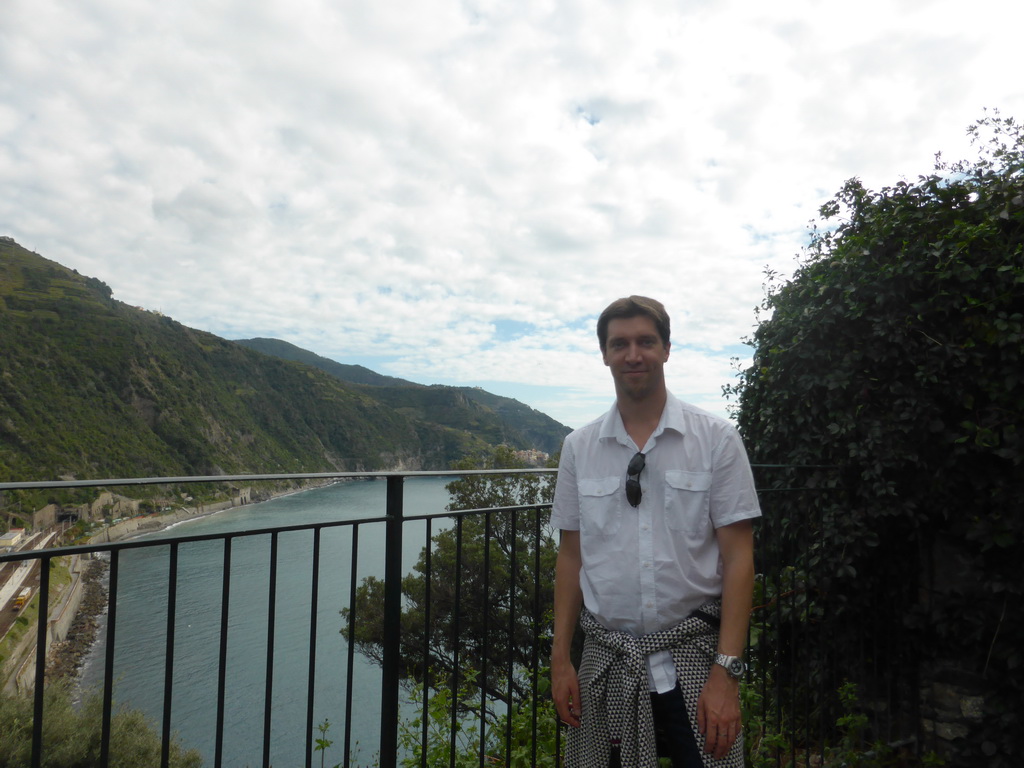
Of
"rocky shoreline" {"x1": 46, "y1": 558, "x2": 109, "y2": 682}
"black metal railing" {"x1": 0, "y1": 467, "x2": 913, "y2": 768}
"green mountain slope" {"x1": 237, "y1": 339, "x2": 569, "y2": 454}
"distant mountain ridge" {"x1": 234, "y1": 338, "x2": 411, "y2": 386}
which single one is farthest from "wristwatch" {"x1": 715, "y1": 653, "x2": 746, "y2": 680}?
"distant mountain ridge" {"x1": 234, "y1": 338, "x2": 411, "y2": 386}

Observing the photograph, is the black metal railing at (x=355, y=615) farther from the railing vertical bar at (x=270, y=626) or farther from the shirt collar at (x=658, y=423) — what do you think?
the shirt collar at (x=658, y=423)

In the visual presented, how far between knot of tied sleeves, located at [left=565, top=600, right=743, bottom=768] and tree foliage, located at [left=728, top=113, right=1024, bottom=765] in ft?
4.98

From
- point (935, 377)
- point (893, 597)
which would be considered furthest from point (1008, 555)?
point (935, 377)

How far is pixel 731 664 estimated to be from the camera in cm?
120

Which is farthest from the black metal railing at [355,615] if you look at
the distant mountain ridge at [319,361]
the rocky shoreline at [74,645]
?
the distant mountain ridge at [319,361]

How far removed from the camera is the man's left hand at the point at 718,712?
1198 mm

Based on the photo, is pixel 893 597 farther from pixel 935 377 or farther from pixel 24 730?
pixel 24 730

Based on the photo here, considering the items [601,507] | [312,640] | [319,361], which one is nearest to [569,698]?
[601,507]

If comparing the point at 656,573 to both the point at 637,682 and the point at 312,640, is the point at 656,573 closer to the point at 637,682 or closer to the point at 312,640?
the point at 637,682

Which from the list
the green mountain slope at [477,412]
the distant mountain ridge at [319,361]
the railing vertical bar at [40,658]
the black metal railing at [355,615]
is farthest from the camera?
the distant mountain ridge at [319,361]

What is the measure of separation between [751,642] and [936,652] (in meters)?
0.75

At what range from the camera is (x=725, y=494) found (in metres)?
1.25

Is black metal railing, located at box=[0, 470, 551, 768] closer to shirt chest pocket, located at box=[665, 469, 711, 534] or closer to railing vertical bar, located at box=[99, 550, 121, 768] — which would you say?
railing vertical bar, located at box=[99, 550, 121, 768]

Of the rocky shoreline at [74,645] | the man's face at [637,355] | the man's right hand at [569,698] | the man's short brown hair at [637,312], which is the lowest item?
the rocky shoreline at [74,645]
